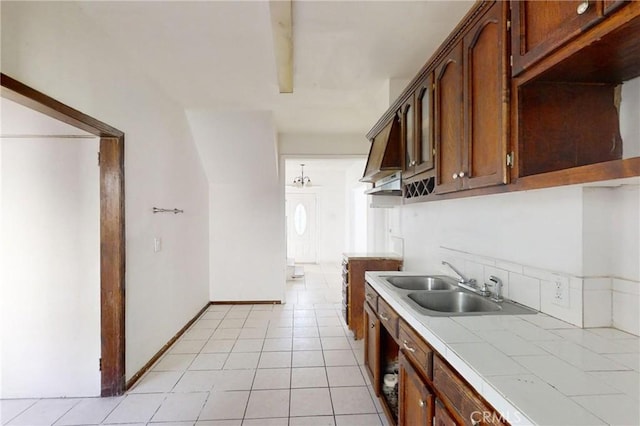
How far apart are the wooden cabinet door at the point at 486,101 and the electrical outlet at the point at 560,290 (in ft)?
1.74

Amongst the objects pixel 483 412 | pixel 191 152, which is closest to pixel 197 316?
pixel 191 152

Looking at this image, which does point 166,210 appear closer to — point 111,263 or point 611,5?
point 111,263

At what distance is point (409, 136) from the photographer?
2.27 meters

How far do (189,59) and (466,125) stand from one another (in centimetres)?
219

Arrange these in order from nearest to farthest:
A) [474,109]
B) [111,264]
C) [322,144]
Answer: [474,109], [111,264], [322,144]

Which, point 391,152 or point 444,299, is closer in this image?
point 444,299

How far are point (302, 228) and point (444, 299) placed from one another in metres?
7.06

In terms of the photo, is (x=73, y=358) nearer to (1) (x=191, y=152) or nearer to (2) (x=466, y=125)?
(1) (x=191, y=152)

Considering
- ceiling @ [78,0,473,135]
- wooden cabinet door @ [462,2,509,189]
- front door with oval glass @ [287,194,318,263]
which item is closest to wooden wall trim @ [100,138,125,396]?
ceiling @ [78,0,473,135]

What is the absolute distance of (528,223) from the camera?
154cm

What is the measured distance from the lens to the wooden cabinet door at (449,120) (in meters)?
1.58

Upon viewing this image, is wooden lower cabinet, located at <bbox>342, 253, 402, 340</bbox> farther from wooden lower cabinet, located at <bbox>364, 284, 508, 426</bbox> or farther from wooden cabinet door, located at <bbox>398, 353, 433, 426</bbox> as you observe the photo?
wooden cabinet door, located at <bbox>398, 353, 433, 426</bbox>

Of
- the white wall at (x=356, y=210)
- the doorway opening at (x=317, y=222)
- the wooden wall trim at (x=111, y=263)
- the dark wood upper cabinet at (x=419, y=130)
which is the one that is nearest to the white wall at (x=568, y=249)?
the dark wood upper cabinet at (x=419, y=130)

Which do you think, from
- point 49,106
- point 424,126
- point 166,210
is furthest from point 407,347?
point 166,210
